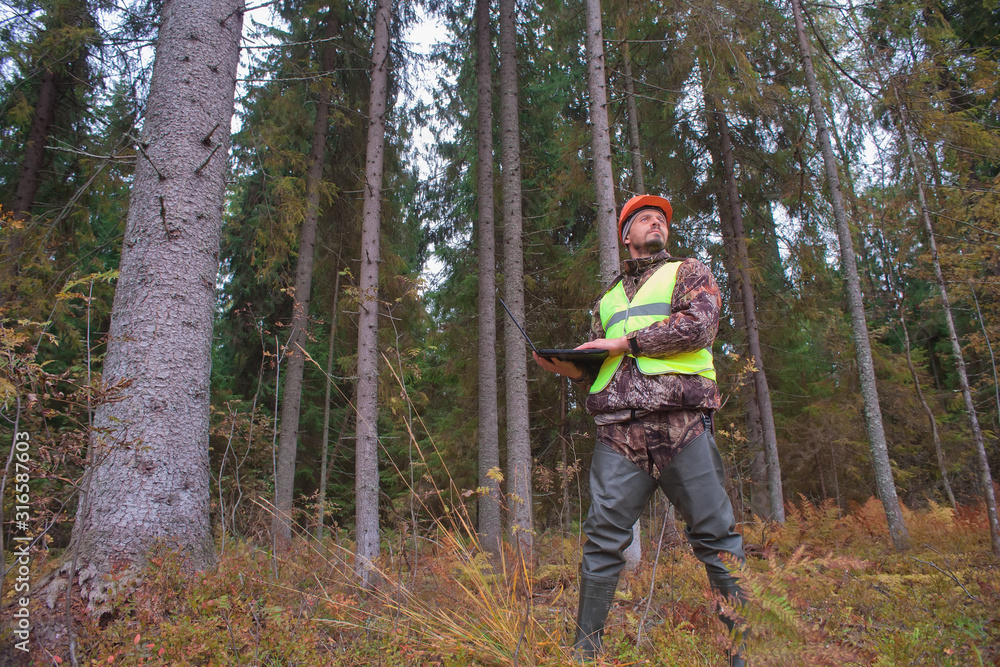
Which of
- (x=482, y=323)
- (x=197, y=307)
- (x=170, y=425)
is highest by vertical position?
(x=482, y=323)

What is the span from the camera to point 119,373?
320cm

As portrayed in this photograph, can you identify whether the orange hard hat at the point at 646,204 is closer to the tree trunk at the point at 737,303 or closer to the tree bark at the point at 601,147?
the tree bark at the point at 601,147

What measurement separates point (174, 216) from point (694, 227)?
10.3m

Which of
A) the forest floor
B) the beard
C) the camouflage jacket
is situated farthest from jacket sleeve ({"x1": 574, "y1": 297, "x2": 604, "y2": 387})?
the forest floor

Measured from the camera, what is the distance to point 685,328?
2.54 meters

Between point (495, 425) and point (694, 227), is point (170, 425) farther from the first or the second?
point (694, 227)

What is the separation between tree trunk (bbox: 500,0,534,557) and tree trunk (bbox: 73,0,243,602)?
4674 mm

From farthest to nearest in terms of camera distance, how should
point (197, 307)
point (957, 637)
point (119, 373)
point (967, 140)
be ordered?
point (967, 140)
point (197, 307)
point (119, 373)
point (957, 637)

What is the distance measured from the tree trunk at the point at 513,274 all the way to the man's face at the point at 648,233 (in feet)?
15.8

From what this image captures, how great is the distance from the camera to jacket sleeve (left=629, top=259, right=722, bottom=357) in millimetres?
2549

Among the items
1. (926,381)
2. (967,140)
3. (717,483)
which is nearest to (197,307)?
(717,483)

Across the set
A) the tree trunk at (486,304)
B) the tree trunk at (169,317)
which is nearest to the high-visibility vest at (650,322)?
the tree trunk at (169,317)

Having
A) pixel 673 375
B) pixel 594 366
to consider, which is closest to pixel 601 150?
pixel 594 366

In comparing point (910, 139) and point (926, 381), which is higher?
point (910, 139)
